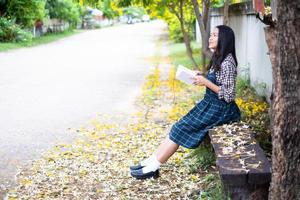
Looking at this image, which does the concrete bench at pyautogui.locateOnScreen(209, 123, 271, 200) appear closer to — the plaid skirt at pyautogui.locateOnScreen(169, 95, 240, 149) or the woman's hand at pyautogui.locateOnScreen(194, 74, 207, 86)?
the plaid skirt at pyautogui.locateOnScreen(169, 95, 240, 149)

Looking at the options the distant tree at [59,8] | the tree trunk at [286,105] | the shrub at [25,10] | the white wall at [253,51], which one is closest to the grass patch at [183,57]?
the white wall at [253,51]

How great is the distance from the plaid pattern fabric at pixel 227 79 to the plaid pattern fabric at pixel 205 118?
Result: 0.08 m

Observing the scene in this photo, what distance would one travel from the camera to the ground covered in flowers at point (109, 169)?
5.10m

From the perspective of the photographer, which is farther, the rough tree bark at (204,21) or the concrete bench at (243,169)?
the rough tree bark at (204,21)

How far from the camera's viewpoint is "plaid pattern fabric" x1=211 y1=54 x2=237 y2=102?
5090 mm

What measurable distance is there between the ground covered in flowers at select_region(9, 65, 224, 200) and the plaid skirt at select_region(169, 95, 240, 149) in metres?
0.44

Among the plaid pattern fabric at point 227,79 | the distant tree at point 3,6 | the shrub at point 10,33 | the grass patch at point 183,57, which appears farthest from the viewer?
the distant tree at point 3,6

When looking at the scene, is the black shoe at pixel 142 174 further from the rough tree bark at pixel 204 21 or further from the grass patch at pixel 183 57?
the grass patch at pixel 183 57

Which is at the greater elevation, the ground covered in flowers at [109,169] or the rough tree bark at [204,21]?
the rough tree bark at [204,21]

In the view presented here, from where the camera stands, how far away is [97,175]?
18.5 ft

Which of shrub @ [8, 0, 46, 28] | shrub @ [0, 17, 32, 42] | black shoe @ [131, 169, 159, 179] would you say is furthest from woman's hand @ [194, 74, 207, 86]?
shrub @ [8, 0, 46, 28]

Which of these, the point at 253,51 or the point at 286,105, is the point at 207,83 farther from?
the point at 253,51

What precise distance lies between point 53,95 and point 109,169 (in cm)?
549

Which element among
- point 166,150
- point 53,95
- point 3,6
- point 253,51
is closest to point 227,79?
point 166,150
